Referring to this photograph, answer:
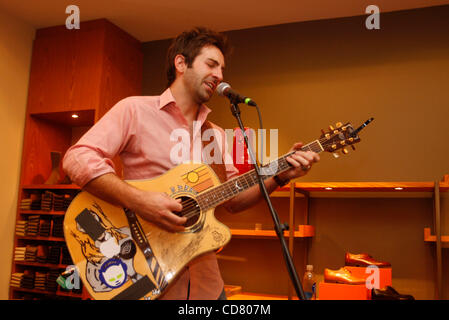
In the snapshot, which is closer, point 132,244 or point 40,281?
point 132,244

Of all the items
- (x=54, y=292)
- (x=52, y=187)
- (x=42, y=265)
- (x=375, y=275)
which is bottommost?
(x=54, y=292)

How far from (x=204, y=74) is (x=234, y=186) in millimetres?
481

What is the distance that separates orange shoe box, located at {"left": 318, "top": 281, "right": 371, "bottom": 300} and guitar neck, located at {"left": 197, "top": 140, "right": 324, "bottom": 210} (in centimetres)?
125

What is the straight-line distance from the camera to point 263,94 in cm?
320

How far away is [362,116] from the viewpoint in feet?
9.53

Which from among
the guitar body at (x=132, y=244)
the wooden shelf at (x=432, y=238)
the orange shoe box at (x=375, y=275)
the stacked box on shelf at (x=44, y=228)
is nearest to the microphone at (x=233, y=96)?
the guitar body at (x=132, y=244)

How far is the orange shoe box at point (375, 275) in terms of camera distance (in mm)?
2365

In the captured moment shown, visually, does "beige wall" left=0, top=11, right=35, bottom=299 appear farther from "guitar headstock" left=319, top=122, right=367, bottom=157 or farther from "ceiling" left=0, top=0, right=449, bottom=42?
"guitar headstock" left=319, top=122, right=367, bottom=157

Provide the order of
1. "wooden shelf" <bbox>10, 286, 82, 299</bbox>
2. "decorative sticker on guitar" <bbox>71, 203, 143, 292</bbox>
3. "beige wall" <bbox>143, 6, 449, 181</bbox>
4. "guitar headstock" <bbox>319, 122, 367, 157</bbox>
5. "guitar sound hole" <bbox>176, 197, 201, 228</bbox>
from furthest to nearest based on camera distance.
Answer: "wooden shelf" <bbox>10, 286, 82, 299</bbox>, "beige wall" <bbox>143, 6, 449, 181</bbox>, "guitar headstock" <bbox>319, 122, 367, 157</bbox>, "guitar sound hole" <bbox>176, 197, 201, 228</bbox>, "decorative sticker on guitar" <bbox>71, 203, 143, 292</bbox>

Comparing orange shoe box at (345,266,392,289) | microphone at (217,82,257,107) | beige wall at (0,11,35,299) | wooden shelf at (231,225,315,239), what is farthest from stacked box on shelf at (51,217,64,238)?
microphone at (217,82,257,107)

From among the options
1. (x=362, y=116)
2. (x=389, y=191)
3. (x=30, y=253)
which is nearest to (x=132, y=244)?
(x=389, y=191)

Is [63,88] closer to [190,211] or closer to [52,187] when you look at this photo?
[52,187]

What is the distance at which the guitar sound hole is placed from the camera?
1311mm

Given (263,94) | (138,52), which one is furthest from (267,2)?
(138,52)
